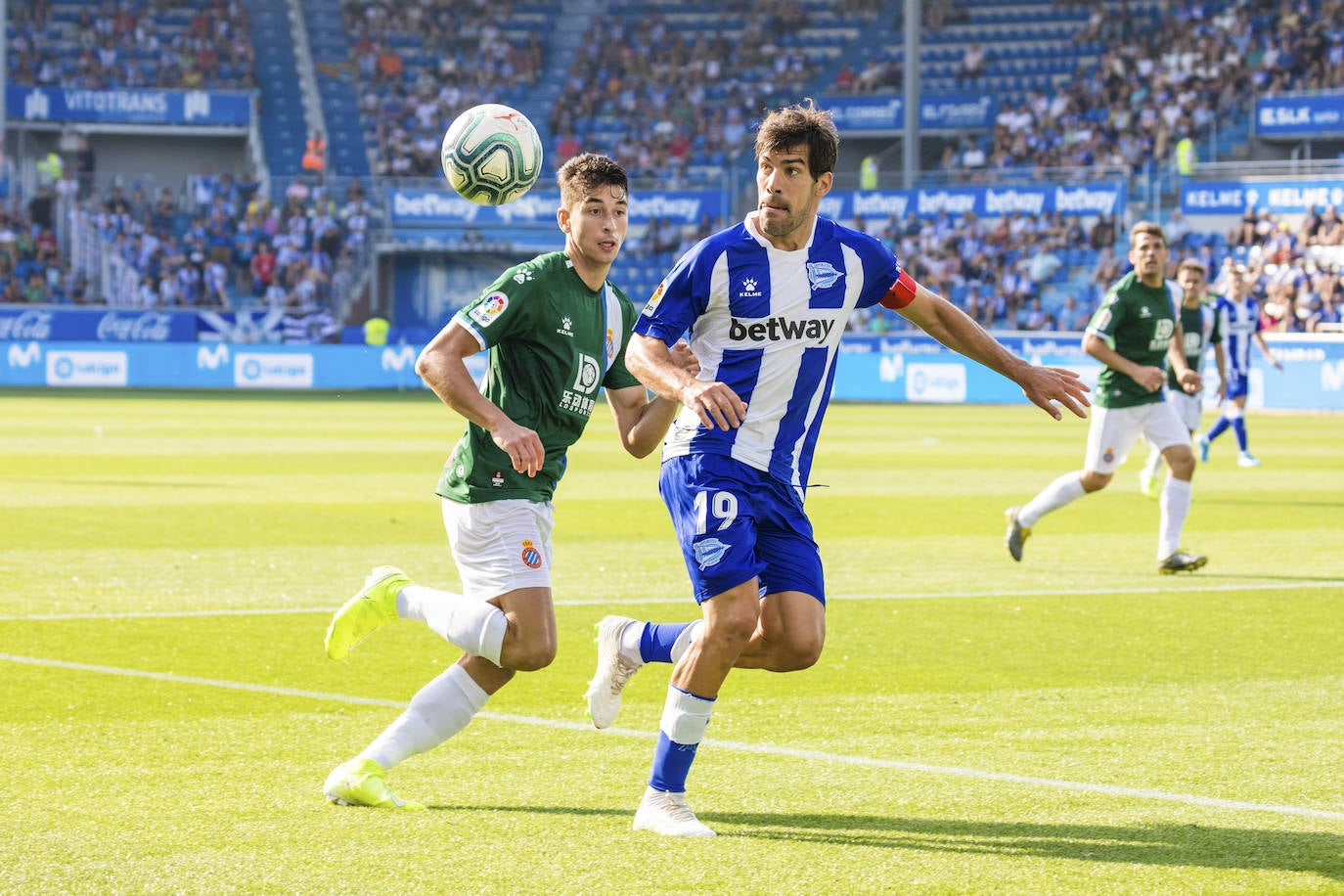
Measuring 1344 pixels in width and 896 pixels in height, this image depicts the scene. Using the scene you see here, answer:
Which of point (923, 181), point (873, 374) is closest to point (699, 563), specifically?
point (873, 374)

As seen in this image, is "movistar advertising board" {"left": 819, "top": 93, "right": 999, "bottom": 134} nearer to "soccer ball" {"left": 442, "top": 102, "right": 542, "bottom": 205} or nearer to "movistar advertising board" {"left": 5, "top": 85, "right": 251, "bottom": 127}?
"movistar advertising board" {"left": 5, "top": 85, "right": 251, "bottom": 127}

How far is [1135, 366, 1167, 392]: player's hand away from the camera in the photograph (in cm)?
1084

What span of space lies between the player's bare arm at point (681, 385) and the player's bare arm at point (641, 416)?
0.22m

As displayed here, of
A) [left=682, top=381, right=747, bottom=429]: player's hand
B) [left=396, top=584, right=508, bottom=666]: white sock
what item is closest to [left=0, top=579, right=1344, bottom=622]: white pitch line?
[left=396, top=584, right=508, bottom=666]: white sock

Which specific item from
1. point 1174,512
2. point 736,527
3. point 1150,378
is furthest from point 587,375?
point 1174,512

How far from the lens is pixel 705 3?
50.5 metres

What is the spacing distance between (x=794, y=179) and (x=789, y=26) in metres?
45.3

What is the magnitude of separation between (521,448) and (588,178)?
3.25 feet

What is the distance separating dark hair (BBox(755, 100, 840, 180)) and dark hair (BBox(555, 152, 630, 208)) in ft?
1.65

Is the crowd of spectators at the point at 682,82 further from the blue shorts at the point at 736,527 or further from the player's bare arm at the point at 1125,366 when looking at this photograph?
the blue shorts at the point at 736,527

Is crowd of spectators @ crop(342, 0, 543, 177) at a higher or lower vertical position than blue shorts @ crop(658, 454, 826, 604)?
higher

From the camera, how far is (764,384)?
5.43 metres

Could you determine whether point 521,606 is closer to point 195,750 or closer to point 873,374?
point 195,750

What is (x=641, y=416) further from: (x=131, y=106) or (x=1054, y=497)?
(x=131, y=106)
